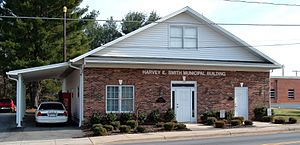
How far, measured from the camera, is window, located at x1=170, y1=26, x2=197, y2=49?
26.9 m

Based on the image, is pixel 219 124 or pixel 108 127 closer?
pixel 108 127

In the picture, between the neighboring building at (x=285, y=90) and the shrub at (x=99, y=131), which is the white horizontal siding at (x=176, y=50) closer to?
the shrub at (x=99, y=131)

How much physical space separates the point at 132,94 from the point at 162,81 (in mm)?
1990

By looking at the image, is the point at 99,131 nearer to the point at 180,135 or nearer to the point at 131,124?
the point at 131,124

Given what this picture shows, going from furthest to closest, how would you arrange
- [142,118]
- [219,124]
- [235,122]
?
[142,118]
[235,122]
[219,124]

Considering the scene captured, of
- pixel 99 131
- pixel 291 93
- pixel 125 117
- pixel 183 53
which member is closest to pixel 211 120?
pixel 183 53

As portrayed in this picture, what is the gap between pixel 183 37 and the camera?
27.1 m

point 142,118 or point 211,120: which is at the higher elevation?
point 142,118

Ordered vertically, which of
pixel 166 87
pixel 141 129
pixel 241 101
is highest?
pixel 166 87

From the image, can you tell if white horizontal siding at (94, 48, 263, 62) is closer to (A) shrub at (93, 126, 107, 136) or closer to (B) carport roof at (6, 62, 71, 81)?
(B) carport roof at (6, 62, 71, 81)

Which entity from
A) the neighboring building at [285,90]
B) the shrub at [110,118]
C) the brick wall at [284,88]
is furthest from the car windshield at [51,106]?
the brick wall at [284,88]

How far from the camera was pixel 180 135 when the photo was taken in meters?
19.9

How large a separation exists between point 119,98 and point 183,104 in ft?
13.7

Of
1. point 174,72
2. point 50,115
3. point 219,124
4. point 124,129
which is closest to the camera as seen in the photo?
point 124,129
